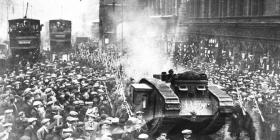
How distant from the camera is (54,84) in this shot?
17.0 metres

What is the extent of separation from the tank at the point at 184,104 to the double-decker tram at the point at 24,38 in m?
22.6

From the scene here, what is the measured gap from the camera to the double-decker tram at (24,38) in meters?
35.0

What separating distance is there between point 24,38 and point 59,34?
796 cm

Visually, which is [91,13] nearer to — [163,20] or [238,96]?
[163,20]

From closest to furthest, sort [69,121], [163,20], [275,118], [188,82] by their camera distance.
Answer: [69,121]
[188,82]
[275,118]
[163,20]

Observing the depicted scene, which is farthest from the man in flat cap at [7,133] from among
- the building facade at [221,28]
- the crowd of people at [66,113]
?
the building facade at [221,28]

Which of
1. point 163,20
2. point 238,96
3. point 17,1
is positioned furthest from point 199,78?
point 17,1

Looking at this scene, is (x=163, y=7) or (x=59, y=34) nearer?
(x=59, y=34)

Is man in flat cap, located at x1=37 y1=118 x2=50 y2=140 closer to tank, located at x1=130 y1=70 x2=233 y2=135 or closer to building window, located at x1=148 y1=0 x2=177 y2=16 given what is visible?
tank, located at x1=130 y1=70 x2=233 y2=135

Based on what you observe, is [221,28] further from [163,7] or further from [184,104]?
[184,104]

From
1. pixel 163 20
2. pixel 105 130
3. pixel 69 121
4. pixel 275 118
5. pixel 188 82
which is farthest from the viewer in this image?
pixel 163 20

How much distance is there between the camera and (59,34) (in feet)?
143

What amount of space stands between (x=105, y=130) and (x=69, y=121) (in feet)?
4.58

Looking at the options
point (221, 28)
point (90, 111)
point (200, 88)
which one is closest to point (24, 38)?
point (221, 28)
